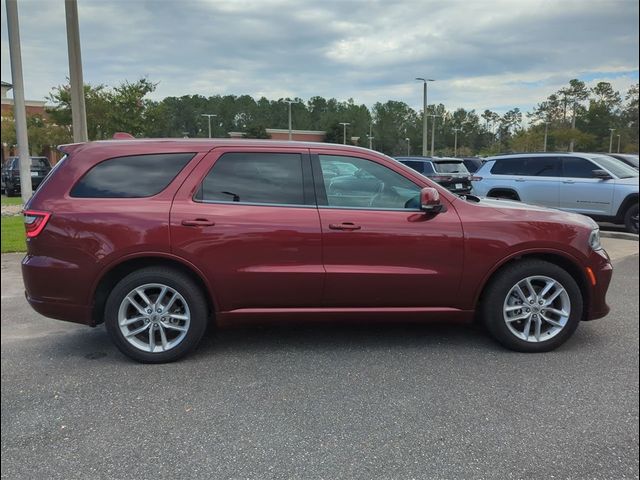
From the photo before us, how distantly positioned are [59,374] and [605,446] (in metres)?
3.65

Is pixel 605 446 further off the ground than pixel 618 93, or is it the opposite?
pixel 618 93

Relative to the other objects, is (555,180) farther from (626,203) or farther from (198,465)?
(198,465)

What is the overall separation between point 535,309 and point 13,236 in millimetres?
9132

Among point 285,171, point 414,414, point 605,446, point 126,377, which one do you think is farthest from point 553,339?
point 126,377

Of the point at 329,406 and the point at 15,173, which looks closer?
the point at 329,406

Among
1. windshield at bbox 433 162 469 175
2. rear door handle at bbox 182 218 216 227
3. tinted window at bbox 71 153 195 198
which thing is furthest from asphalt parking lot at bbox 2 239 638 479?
windshield at bbox 433 162 469 175

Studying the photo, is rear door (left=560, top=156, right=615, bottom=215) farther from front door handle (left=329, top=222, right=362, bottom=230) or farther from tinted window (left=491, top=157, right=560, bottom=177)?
front door handle (left=329, top=222, right=362, bottom=230)

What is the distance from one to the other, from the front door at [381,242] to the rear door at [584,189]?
7.52 meters

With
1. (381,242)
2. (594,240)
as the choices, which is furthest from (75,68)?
(594,240)

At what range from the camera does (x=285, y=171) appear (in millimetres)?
4078

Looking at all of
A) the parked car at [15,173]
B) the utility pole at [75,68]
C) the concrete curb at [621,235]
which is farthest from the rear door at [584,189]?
the parked car at [15,173]

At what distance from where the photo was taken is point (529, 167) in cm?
1109

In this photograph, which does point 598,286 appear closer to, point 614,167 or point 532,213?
point 532,213

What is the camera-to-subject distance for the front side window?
4066mm
